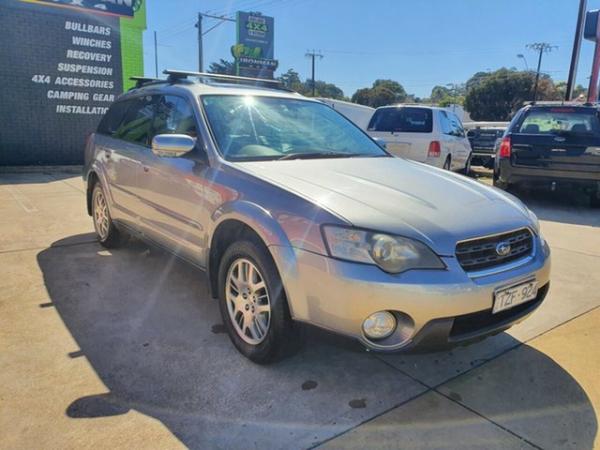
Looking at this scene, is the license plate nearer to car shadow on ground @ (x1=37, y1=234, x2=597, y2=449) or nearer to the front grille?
the front grille

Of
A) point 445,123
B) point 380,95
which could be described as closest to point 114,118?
point 445,123

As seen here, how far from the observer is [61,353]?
10.1 ft

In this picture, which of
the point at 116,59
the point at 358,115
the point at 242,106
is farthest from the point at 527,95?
the point at 242,106

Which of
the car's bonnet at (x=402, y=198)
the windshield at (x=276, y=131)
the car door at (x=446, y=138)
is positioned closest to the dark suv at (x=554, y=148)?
the car door at (x=446, y=138)

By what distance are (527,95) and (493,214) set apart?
5892 cm

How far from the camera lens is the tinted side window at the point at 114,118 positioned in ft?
16.3

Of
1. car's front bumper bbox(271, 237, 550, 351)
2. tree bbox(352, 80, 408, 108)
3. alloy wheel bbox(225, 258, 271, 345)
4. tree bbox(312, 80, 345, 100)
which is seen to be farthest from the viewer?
tree bbox(312, 80, 345, 100)

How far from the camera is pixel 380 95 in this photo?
73250mm

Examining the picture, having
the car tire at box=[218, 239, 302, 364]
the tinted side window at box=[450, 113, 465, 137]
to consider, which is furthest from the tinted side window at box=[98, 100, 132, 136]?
the tinted side window at box=[450, 113, 465, 137]

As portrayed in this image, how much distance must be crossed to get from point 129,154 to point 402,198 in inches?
106

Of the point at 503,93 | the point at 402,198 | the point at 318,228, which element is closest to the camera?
the point at 318,228

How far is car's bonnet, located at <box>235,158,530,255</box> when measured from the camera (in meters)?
2.47

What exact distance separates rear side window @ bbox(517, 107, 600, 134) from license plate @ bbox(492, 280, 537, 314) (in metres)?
6.12

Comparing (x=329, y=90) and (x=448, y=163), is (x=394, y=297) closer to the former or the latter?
(x=448, y=163)
